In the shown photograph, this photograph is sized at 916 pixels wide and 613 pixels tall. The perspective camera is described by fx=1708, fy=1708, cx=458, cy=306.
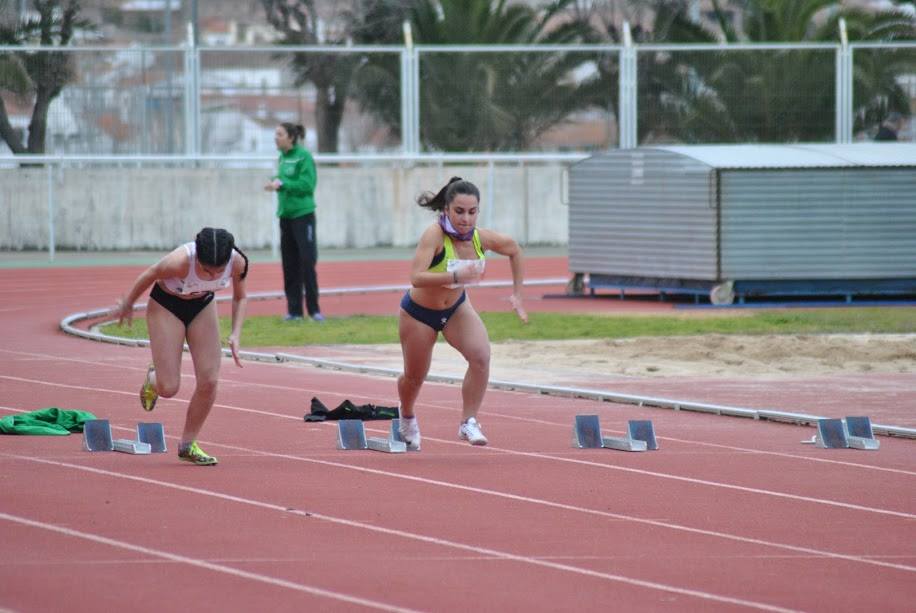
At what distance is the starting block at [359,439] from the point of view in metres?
10.4

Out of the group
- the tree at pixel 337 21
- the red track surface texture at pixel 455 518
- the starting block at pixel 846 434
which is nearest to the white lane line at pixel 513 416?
the red track surface texture at pixel 455 518

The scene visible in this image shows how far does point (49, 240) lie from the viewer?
94.8 ft

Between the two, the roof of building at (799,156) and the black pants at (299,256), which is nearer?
the black pants at (299,256)

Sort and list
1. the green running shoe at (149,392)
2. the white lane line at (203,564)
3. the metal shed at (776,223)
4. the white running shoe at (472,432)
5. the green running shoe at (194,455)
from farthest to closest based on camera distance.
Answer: the metal shed at (776,223) < the white running shoe at (472,432) < the green running shoe at (149,392) < the green running shoe at (194,455) < the white lane line at (203,564)

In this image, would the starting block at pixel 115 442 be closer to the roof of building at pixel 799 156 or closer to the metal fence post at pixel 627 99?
the roof of building at pixel 799 156

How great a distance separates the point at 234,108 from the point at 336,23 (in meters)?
7.91

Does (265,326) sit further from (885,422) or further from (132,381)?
(885,422)

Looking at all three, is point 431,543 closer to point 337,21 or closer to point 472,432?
point 472,432

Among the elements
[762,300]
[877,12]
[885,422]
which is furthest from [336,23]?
[885,422]

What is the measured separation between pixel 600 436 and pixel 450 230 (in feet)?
5.57

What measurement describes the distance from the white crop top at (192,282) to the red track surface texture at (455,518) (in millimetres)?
1011

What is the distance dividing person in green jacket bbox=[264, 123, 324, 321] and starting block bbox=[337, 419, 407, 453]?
7220 millimetres

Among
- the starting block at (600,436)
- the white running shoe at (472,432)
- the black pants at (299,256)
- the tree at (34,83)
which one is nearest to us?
the white running shoe at (472,432)

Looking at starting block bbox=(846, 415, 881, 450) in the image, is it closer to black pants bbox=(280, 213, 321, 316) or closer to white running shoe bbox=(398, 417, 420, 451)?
white running shoe bbox=(398, 417, 420, 451)
